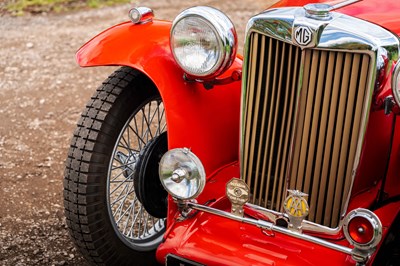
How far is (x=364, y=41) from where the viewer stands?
2.12 m

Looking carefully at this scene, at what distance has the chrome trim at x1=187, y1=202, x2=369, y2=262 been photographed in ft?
7.07

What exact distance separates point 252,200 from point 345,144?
1.54ft

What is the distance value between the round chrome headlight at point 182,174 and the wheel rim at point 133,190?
0.94 feet

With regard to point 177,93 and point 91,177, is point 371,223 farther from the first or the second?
point 91,177

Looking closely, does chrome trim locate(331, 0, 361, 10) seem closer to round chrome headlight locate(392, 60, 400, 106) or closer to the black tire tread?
round chrome headlight locate(392, 60, 400, 106)

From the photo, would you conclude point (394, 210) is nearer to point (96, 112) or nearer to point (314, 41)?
point (314, 41)

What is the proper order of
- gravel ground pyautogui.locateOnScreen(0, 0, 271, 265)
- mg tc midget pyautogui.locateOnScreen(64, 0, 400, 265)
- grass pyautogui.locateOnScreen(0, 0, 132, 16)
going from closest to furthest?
mg tc midget pyautogui.locateOnScreen(64, 0, 400, 265) → gravel ground pyautogui.locateOnScreen(0, 0, 271, 265) → grass pyautogui.locateOnScreen(0, 0, 132, 16)

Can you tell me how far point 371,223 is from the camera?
6.88ft

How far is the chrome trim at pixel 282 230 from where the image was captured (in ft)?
7.07

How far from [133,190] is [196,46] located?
86cm

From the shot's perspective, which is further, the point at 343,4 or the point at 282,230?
the point at 343,4

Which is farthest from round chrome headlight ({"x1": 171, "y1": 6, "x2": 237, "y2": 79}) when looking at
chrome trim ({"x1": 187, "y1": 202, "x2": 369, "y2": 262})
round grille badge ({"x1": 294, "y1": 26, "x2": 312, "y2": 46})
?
chrome trim ({"x1": 187, "y1": 202, "x2": 369, "y2": 262})

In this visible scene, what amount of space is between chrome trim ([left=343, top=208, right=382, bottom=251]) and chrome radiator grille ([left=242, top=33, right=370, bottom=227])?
0.23 m

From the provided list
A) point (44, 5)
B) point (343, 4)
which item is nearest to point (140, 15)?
point (343, 4)
